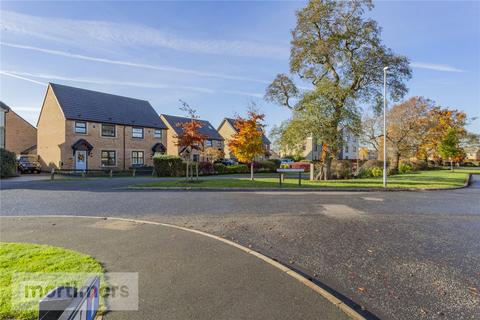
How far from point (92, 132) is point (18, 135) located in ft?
51.2

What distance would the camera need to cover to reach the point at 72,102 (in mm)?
30156

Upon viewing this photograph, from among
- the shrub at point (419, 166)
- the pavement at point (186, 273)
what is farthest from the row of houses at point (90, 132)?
the shrub at point (419, 166)

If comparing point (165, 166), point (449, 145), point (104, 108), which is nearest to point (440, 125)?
point (449, 145)

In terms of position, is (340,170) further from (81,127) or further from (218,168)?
(81,127)

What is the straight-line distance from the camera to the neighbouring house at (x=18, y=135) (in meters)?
35.8

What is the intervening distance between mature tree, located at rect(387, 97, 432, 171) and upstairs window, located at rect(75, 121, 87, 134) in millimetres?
37886

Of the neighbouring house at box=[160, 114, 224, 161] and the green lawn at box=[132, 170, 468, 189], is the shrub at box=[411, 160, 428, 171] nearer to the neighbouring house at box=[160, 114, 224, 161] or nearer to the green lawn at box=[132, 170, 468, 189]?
the green lawn at box=[132, 170, 468, 189]

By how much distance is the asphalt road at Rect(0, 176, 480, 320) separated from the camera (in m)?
3.51

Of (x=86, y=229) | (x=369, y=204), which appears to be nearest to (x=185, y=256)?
(x=86, y=229)

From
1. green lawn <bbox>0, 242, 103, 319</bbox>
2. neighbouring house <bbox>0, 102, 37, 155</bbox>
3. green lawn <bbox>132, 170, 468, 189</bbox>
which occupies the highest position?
neighbouring house <bbox>0, 102, 37, 155</bbox>

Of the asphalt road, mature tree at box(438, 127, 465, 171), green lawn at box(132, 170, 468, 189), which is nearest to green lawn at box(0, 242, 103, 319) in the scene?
the asphalt road

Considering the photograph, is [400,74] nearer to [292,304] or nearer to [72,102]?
[292,304]

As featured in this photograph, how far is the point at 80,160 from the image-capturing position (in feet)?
94.5

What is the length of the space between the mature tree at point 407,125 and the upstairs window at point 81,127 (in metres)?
37.9
